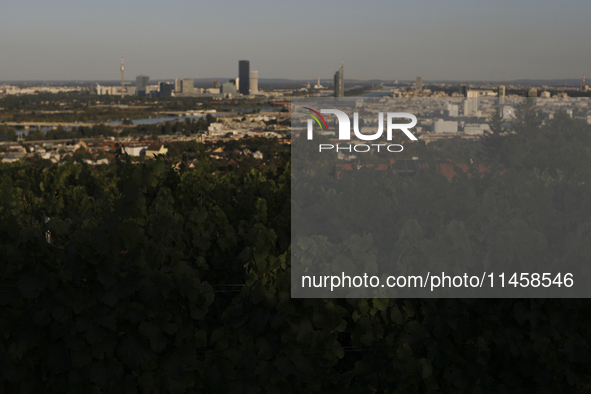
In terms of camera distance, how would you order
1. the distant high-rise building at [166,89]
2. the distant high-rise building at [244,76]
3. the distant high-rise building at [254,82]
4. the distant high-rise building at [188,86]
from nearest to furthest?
1. the distant high-rise building at [254,82]
2. the distant high-rise building at [244,76]
3. the distant high-rise building at [188,86]
4. the distant high-rise building at [166,89]

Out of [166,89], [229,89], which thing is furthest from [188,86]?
[229,89]

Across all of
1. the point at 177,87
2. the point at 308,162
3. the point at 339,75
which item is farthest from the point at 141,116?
the point at 308,162

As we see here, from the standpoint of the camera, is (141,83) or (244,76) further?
(141,83)

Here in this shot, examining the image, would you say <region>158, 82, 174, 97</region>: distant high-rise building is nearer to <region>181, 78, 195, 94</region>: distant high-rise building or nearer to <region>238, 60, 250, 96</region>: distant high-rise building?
<region>181, 78, 195, 94</region>: distant high-rise building

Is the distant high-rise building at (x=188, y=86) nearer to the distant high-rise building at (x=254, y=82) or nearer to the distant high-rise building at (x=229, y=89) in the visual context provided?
the distant high-rise building at (x=229, y=89)

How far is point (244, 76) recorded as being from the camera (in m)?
75.8

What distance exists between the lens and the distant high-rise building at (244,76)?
71.9m

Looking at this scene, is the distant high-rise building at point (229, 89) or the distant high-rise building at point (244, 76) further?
the distant high-rise building at point (229, 89)

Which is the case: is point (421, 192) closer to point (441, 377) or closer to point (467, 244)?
point (467, 244)

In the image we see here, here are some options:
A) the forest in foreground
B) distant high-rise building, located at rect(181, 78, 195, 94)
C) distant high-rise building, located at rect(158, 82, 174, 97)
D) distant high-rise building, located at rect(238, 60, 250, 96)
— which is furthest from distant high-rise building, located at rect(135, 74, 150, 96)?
the forest in foreground

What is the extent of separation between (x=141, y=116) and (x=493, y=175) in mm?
64025

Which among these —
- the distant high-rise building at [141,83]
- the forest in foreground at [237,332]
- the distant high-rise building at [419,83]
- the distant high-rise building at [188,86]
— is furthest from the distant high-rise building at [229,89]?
the forest in foreground at [237,332]

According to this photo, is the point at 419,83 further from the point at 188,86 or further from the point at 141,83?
the point at 141,83

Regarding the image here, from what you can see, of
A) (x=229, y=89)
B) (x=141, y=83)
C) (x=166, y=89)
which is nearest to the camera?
(x=229, y=89)
